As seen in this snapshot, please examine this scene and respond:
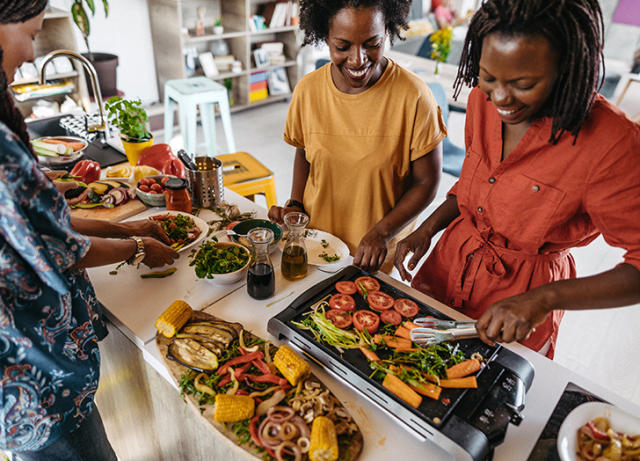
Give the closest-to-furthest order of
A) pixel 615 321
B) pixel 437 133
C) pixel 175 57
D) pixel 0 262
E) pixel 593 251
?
pixel 0 262
pixel 437 133
pixel 615 321
pixel 593 251
pixel 175 57

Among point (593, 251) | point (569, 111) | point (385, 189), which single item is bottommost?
point (593, 251)

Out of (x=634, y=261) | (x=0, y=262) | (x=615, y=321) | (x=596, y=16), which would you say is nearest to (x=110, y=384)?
(x=0, y=262)

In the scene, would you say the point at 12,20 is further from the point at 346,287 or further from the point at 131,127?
the point at 131,127

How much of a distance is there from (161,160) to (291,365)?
1466 mm

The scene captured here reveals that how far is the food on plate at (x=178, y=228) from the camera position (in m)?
1.68

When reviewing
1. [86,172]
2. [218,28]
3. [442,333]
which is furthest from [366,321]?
[218,28]

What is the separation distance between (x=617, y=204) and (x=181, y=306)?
1172mm

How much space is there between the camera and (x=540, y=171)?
1.22 meters

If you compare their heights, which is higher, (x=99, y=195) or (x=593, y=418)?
(x=593, y=418)

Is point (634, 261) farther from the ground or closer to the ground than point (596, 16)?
closer to the ground

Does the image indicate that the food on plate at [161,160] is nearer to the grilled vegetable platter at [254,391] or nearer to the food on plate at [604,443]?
the grilled vegetable platter at [254,391]

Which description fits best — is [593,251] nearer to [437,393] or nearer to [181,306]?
[437,393]

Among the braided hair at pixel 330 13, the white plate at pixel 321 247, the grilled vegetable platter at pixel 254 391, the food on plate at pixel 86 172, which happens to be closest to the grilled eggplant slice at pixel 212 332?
the grilled vegetable platter at pixel 254 391

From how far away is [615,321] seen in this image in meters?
3.02
